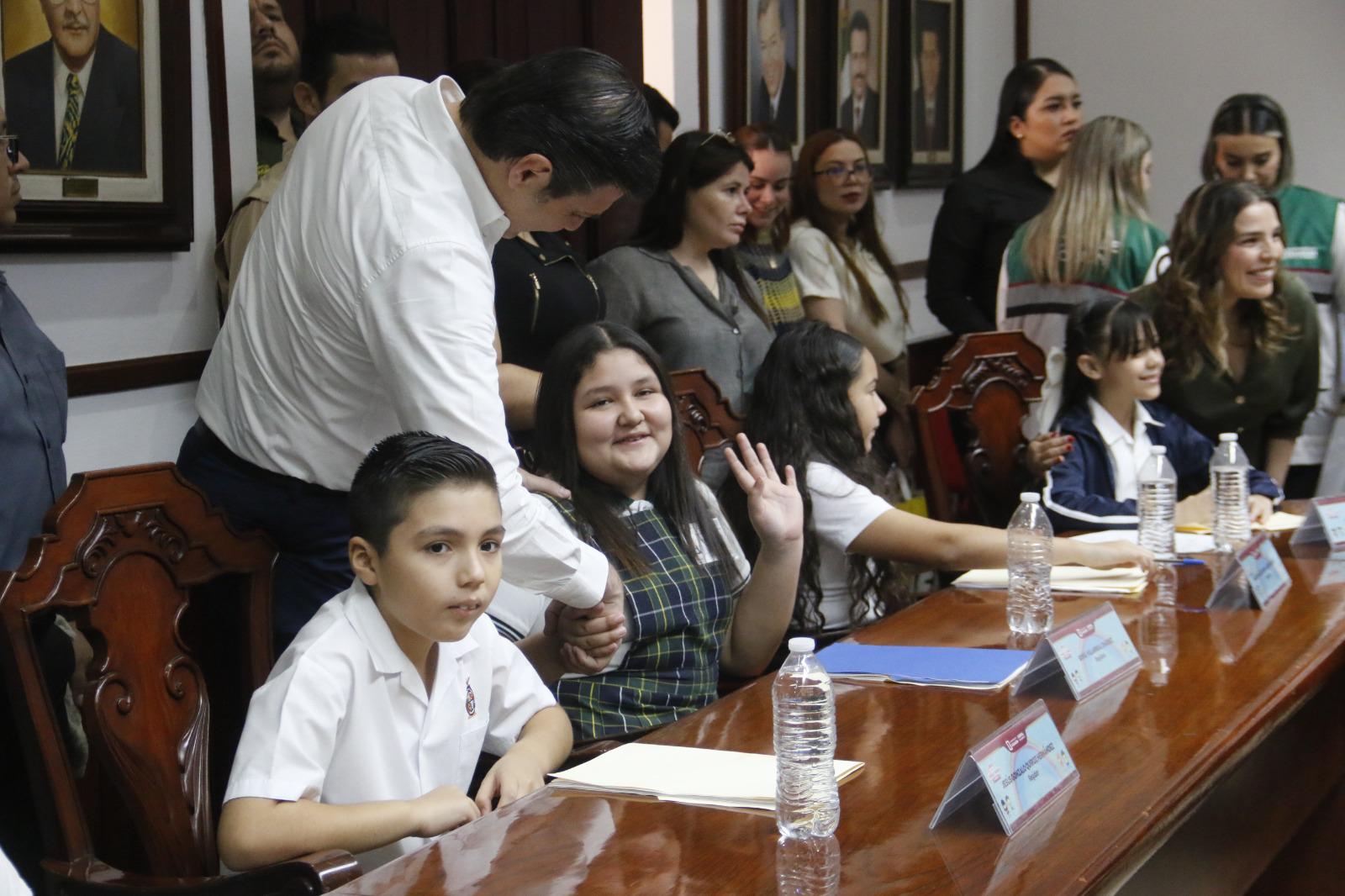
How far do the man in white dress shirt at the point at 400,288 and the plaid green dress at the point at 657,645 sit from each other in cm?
23

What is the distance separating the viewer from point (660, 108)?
13.1 ft

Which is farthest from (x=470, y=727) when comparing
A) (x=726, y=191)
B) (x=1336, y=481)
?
(x=1336, y=481)

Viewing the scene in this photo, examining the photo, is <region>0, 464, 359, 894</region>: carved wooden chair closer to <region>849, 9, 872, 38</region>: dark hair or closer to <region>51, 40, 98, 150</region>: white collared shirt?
<region>51, 40, 98, 150</region>: white collared shirt

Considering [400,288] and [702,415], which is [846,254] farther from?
[400,288]

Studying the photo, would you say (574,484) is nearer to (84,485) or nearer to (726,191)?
(84,485)

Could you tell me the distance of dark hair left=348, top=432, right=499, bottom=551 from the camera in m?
1.76

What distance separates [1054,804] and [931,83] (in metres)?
5.19

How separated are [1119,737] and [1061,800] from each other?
0.76 feet

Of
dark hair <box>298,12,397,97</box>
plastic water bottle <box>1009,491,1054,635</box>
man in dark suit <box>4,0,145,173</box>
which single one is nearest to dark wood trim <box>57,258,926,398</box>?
man in dark suit <box>4,0,145,173</box>

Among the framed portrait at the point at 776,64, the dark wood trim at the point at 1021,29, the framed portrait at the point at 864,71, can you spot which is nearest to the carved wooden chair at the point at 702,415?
the framed portrait at the point at 776,64

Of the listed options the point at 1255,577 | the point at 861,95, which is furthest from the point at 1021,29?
the point at 1255,577

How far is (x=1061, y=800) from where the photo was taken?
151cm

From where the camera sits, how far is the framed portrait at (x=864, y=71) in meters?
5.59

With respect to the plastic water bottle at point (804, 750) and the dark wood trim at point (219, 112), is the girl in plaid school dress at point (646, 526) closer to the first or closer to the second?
the plastic water bottle at point (804, 750)
